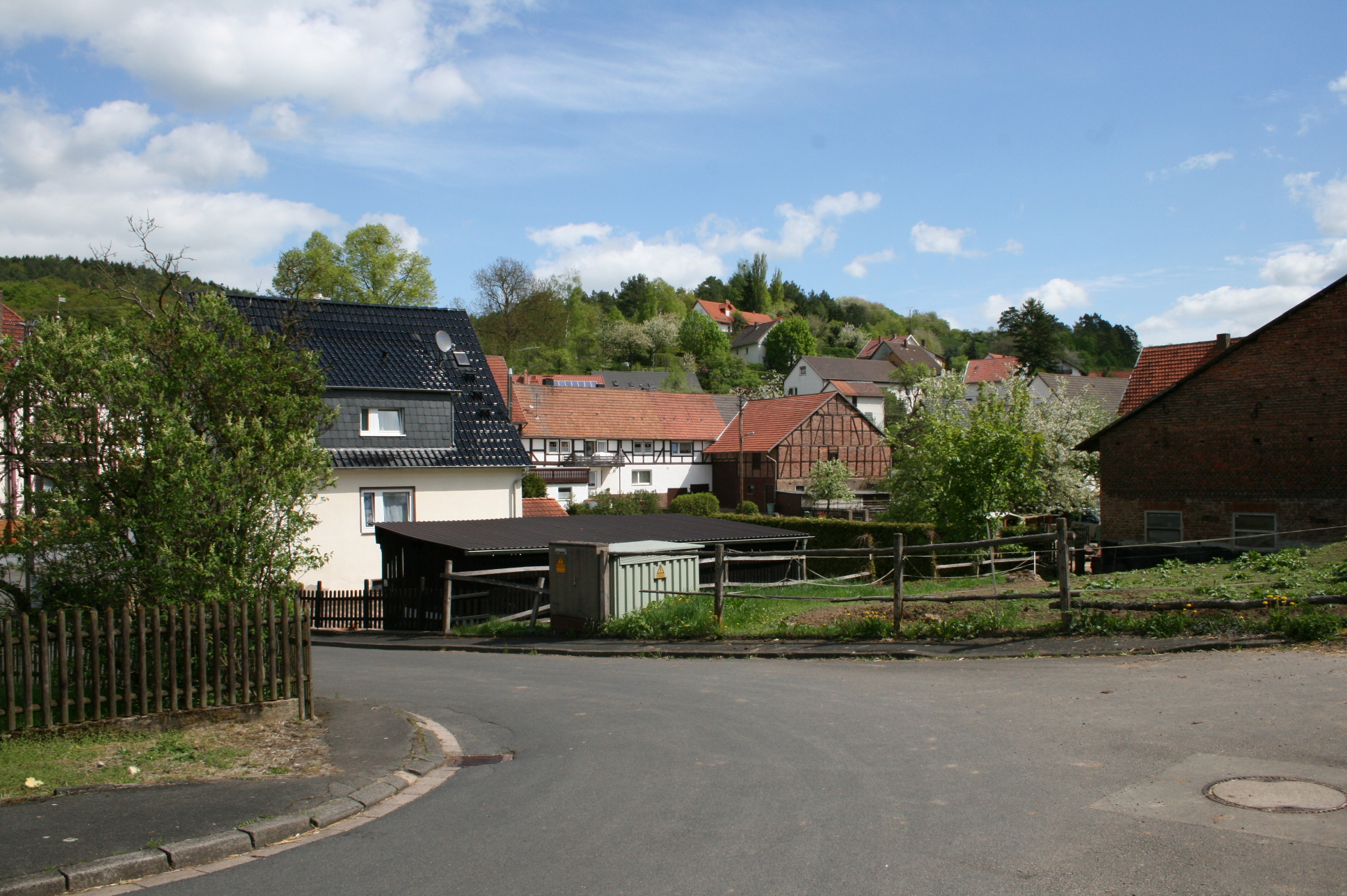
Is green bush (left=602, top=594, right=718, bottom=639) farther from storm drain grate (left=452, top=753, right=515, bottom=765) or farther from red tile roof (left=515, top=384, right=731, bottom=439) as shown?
red tile roof (left=515, top=384, right=731, bottom=439)

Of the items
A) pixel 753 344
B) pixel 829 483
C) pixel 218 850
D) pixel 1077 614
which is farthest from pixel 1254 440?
pixel 753 344

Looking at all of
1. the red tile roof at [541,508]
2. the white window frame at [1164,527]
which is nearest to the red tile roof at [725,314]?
the red tile roof at [541,508]

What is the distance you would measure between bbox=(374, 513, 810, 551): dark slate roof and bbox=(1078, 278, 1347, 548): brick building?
999 cm

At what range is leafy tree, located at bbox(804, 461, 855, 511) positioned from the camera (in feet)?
180

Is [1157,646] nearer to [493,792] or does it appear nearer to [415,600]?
[493,792]

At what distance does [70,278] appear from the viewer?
6016 cm

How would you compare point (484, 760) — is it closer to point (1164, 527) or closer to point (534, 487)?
point (1164, 527)

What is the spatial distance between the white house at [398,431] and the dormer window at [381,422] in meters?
0.03

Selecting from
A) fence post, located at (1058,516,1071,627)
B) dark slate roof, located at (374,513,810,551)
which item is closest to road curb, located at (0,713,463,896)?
fence post, located at (1058,516,1071,627)

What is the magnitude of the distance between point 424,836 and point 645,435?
198 ft

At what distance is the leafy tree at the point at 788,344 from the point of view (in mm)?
117062

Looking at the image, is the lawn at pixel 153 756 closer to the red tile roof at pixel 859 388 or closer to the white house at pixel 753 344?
the red tile roof at pixel 859 388

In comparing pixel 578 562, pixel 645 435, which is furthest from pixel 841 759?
pixel 645 435

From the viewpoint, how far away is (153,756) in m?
8.07
